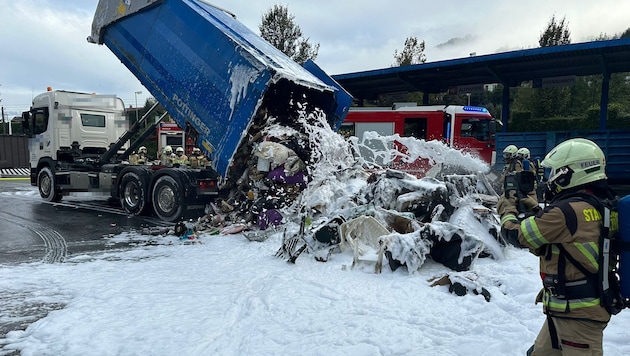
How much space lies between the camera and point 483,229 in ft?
17.7

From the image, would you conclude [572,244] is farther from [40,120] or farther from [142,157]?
[40,120]

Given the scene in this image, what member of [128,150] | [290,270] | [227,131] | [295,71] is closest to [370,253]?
[290,270]

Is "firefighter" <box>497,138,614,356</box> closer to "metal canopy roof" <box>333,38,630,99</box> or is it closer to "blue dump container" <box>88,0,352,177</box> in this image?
"blue dump container" <box>88,0,352,177</box>

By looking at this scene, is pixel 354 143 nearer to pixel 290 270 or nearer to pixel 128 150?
pixel 290 270

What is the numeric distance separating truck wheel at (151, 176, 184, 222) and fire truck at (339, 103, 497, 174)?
6327 millimetres

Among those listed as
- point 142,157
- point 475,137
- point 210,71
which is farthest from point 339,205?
point 475,137

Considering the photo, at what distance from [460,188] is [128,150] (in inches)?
324

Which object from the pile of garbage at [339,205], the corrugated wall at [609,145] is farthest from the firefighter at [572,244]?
the corrugated wall at [609,145]

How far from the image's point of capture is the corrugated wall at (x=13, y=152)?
80.8ft

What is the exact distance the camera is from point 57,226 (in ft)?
25.9

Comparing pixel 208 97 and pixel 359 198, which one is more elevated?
pixel 208 97

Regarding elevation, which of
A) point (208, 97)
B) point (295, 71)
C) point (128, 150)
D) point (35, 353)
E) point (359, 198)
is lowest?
point (35, 353)

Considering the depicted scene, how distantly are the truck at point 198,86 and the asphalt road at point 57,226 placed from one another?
0.58 metres

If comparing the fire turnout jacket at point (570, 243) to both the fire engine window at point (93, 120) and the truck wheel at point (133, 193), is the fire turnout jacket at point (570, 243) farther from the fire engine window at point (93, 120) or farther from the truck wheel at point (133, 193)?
the fire engine window at point (93, 120)
